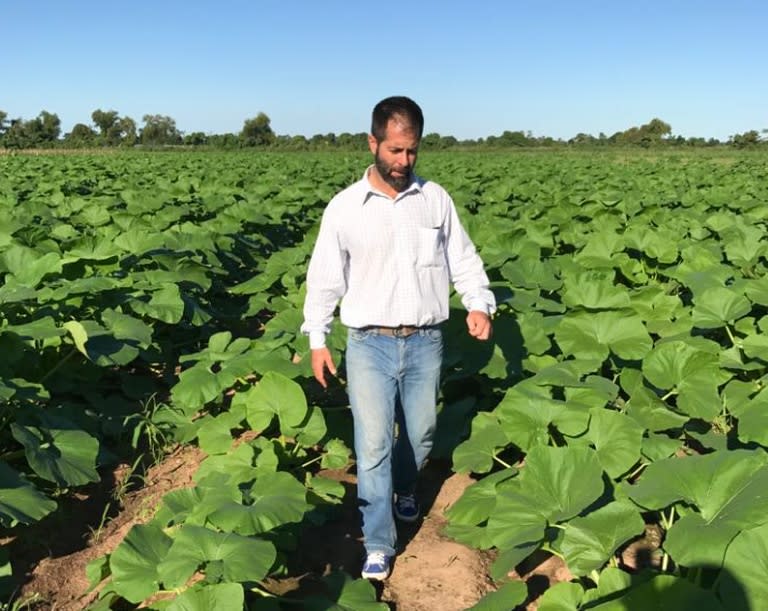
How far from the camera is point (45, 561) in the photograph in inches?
114

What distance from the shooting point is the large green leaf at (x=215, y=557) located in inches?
75.9

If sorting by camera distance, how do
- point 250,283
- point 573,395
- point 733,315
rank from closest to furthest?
point 573,395
point 733,315
point 250,283

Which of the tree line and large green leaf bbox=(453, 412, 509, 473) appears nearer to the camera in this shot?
large green leaf bbox=(453, 412, 509, 473)

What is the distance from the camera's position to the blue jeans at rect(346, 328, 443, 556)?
8.79 feet

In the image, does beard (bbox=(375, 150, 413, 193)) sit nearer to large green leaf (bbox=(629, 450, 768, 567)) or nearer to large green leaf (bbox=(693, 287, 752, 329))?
large green leaf (bbox=(629, 450, 768, 567))

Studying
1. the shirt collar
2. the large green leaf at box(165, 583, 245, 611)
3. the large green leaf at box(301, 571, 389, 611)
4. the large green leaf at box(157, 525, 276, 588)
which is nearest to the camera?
the large green leaf at box(165, 583, 245, 611)

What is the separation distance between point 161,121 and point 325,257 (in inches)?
4253

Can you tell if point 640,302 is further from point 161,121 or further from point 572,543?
point 161,121

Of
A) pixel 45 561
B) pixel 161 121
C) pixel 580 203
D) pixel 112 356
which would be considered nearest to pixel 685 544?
pixel 45 561

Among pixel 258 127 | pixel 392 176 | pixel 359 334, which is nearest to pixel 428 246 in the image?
pixel 392 176

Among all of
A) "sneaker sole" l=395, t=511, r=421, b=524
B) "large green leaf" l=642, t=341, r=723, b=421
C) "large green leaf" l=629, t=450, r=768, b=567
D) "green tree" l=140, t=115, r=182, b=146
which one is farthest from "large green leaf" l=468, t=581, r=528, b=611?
"green tree" l=140, t=115, r=182, b=146

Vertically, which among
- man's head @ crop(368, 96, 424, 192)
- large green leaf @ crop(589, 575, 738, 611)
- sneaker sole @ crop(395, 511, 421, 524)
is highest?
man's head @ crop(368, 96, 424, 192)

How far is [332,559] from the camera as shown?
291 centimetres

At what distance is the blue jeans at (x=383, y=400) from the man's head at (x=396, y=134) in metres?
0.63
